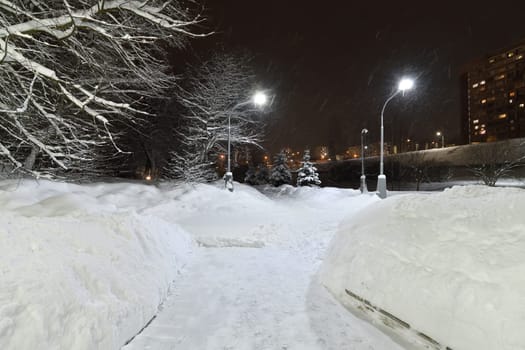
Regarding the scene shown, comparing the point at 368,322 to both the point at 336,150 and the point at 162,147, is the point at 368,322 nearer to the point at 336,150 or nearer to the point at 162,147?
the point at 162,147

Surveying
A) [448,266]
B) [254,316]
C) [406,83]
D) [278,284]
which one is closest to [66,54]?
[278,284]

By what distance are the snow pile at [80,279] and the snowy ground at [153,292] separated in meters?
0.01

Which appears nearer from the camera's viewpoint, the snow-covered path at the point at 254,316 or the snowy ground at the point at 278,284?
the snowy ground at the point at 278,284

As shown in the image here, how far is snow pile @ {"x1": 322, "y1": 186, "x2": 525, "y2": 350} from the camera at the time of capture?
2881mm

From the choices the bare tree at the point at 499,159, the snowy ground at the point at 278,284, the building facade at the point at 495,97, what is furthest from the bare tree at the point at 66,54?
the building facade at the point at 495,97

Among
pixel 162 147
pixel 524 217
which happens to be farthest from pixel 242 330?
pixel 162 147

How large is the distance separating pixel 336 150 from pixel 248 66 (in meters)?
45.6

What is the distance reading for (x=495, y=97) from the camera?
221 ft

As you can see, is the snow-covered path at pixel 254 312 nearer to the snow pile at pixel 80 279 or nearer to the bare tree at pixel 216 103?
the snow pile at pixel 80 279

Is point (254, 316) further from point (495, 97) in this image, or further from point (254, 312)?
point (495, 97)

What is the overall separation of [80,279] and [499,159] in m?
34.0

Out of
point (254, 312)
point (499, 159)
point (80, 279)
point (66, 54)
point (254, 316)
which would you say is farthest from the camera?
point (499, 159)

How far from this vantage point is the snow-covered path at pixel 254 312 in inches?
140

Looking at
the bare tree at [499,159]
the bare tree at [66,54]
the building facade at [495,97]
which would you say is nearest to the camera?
the bare tree at [66,54]
